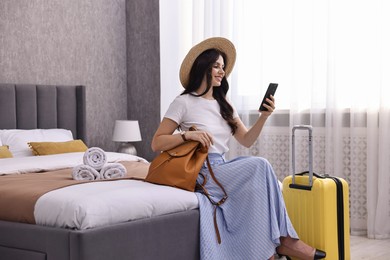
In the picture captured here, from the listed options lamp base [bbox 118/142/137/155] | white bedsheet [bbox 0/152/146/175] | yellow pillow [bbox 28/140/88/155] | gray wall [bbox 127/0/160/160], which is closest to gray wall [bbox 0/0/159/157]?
gray wall [bbox 127/0/160/160]

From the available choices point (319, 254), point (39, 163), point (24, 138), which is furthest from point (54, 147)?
point (319, 254)

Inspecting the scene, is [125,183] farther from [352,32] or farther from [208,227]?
[352,32]

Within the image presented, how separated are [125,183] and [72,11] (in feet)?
9.17

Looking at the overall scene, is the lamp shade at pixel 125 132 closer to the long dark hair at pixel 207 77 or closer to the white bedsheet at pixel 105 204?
the long dark hair at pixel 207 77

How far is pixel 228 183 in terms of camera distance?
10.3 feet

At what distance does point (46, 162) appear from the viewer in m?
4.09

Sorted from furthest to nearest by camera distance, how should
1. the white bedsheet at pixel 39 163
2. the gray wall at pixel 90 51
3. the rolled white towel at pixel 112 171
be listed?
the gray wall at pixel 90 51 < the white bedsheet at pixel 39 163 < the rolled white towel at pixel 112 171

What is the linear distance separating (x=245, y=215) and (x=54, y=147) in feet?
6.48

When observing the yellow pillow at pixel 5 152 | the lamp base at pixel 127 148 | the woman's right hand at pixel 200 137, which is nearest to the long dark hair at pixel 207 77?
the woman's right hand at pixel 200 137

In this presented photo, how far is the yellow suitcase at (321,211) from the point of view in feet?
11.1

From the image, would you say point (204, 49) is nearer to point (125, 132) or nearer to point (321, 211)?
point (321, 211)

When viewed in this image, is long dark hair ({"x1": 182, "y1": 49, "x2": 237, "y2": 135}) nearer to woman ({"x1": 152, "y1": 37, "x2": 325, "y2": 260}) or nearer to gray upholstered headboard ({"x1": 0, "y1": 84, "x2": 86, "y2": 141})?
woman ({"x1": 152, "y1": 37, "x2": 325, "y2": 260})

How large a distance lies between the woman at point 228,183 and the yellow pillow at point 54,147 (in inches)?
57.3

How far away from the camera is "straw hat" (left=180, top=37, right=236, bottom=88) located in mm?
3529
